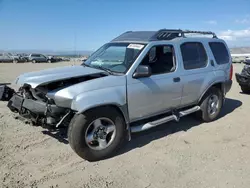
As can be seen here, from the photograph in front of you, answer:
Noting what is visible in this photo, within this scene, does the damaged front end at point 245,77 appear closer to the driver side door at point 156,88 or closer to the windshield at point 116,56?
the driver side door at point 156,88

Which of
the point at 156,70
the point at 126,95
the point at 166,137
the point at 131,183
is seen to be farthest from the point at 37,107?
the point at 166,137

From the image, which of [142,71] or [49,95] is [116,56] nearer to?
[142,71]

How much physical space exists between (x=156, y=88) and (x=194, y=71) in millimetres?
1279

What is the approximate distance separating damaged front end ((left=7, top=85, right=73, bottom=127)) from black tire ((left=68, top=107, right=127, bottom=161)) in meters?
0.23

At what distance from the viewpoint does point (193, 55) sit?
5520mm

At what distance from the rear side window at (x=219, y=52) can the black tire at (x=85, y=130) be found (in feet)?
10.7

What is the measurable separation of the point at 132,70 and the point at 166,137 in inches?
65.1

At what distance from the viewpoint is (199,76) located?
5.55m

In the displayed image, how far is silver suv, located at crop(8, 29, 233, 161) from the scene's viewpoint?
383 cm

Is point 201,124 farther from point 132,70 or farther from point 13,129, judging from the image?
point 13,129

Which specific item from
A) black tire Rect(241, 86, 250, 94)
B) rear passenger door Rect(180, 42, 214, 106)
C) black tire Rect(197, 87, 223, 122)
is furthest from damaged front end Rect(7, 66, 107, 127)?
black tire Rect(241, 86, 250, 94)

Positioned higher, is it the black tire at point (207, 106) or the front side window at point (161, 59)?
the front side window at point (161, 59)

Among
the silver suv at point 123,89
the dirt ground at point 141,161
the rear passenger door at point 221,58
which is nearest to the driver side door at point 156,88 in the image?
the silver suv at point 123,89

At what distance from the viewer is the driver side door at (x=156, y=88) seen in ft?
14.3
